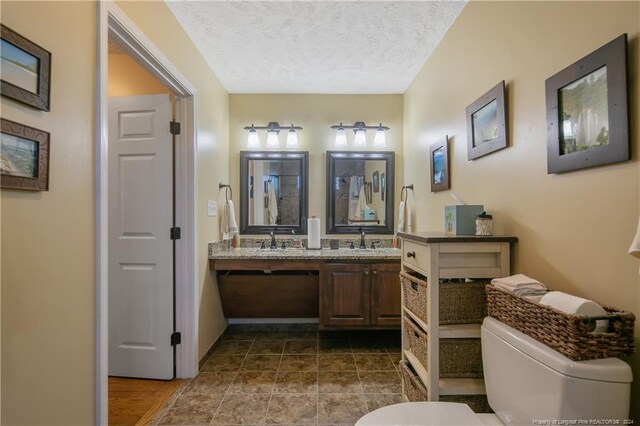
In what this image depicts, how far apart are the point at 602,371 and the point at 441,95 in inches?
74.7

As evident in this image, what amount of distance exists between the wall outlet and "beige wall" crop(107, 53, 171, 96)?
37.5 inches

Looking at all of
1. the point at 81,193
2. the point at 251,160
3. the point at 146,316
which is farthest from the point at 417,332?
the point at 251,160

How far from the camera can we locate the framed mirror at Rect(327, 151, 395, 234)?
9.79 ft

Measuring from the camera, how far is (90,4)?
112 centimetres

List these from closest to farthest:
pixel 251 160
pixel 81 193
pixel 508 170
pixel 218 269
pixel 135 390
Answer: pixel 81 193 < pixel 508 170 < pixel 135 390 < pixel 218 269 < pixel 251 160

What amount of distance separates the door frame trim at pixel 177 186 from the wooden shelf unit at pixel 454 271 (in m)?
1.44

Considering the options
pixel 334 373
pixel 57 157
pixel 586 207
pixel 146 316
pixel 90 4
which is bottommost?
pixel 334 373

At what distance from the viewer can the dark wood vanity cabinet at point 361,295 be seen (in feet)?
7.97

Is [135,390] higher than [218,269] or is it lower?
lower

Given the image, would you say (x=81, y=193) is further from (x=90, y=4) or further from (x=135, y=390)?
(x=135, y=390)

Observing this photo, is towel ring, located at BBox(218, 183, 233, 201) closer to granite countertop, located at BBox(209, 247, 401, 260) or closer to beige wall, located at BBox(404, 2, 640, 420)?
granite countertop, located at BBox(209, 247, 401, 260)

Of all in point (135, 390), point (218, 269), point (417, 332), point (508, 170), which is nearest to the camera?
point (508, 170)

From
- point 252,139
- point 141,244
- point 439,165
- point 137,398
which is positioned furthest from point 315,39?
point 137,398

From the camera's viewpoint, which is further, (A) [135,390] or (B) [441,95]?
(B) [441,95]
